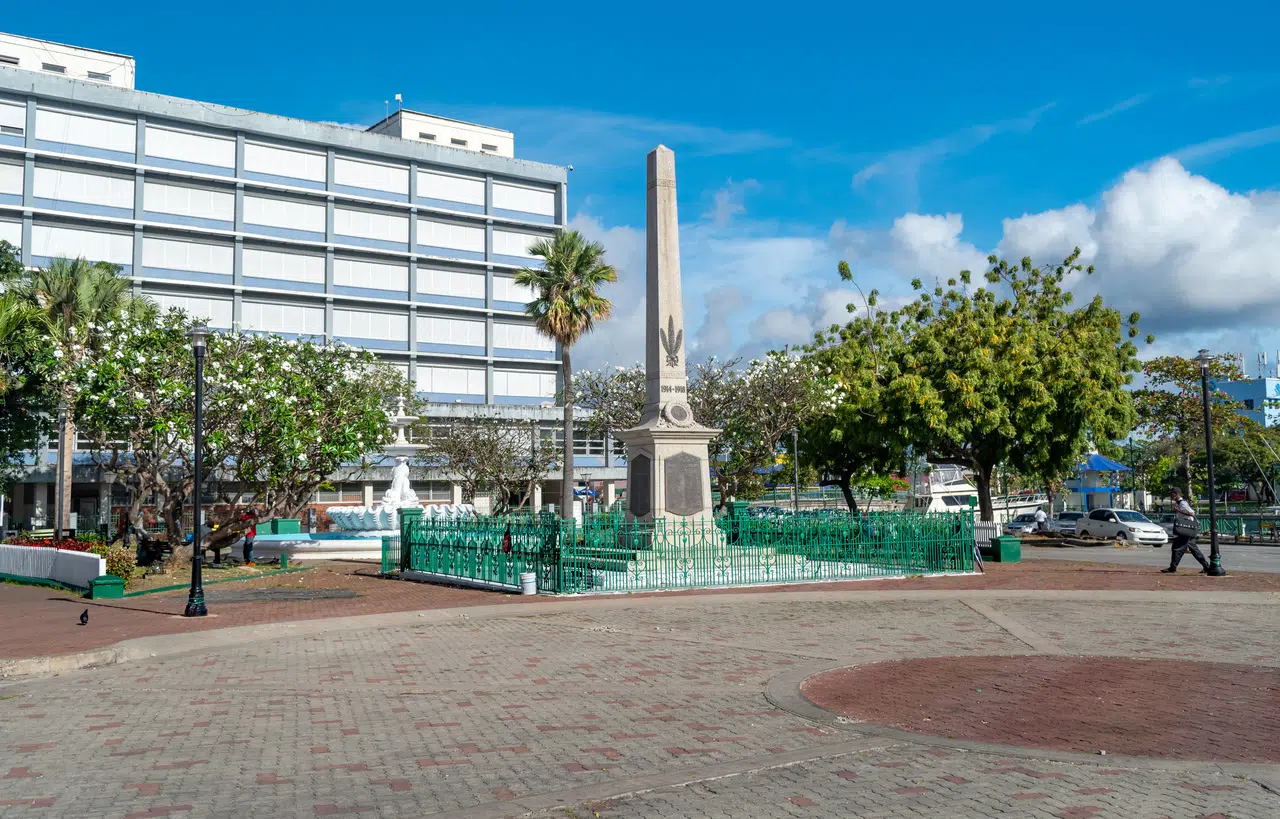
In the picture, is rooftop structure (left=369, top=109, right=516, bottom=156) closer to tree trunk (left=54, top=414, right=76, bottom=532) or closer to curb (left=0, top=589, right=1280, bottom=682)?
tree trunk (left=54, top=414, right=76, bottom=532)

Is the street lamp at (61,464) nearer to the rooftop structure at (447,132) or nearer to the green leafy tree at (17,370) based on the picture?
the green leafy tree at (17,370)

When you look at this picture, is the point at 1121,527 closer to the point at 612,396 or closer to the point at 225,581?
the point at 612,396

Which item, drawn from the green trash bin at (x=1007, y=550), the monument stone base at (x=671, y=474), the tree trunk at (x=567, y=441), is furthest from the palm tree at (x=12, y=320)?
the green trash bin at (x=1007, y=550)

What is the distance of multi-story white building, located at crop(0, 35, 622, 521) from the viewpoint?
62.1 metres

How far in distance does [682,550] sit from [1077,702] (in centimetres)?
1168

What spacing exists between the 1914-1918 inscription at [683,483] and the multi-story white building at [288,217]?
43240 millimetres

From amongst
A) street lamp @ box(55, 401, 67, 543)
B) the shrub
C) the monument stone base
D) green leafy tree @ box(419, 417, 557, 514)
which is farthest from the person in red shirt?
green leafy tree @ box(419, 417, 557, 514)

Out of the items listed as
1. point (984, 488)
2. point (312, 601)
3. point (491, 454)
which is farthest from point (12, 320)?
point (984, 488)

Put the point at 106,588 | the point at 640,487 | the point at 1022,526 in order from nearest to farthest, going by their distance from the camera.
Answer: the point at 106,588
the point at 640,487
the point at 1022,526

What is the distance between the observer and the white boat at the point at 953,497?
57.9 metres

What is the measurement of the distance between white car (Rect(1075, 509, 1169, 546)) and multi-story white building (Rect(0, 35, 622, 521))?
1654 inches

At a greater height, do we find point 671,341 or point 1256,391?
point 1256,391

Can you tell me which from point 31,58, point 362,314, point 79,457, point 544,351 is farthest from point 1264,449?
point 31,58

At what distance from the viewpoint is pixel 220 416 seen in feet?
87.8
